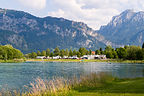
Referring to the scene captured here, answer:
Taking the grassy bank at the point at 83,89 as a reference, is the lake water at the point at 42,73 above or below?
below

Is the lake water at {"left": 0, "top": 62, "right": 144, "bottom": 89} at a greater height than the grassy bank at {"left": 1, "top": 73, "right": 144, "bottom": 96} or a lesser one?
lesser

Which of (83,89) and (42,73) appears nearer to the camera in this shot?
(83,89)

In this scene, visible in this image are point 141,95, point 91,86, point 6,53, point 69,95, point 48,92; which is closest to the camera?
point 141,95

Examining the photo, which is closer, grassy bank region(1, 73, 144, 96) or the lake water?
grassy bank region(1, 73, 144, 96)

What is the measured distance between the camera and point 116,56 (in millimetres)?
196000

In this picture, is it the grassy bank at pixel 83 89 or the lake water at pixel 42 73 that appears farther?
the lake water at pixel 42 73

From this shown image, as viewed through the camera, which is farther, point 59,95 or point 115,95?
point 59,95

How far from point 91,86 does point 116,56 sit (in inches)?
6633

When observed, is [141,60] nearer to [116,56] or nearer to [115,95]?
[116,56]

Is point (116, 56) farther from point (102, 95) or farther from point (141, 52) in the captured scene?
point (102, 95)

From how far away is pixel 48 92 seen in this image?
90.1ft

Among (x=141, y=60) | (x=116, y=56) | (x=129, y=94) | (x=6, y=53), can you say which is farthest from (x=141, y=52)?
(x=129, y=94)

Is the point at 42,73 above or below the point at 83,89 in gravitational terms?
below

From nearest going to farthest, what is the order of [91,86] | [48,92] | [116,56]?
1. [48,92]
2. [91,86]
3. [116,56]
